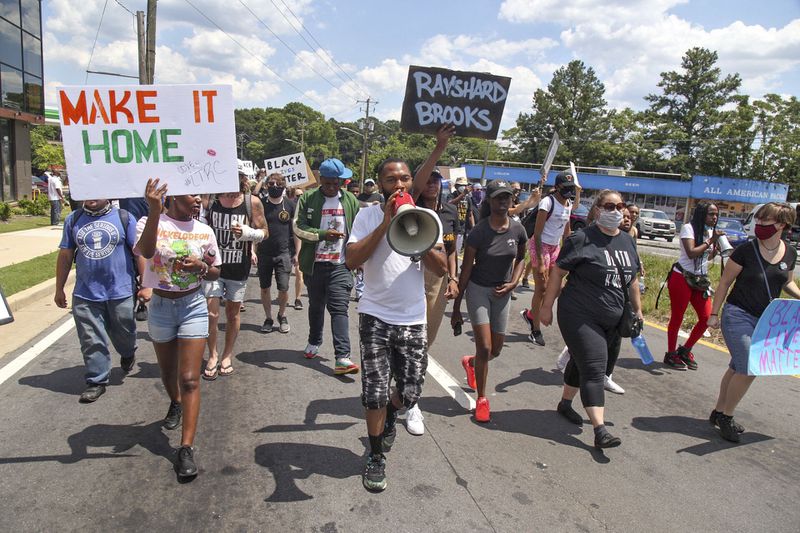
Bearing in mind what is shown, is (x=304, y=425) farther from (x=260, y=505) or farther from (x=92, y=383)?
(x=92, y=383)

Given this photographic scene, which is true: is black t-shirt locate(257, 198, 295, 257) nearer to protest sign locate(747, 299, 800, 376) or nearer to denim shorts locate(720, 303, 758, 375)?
denim shorts locate(720, 303, 758, 375)

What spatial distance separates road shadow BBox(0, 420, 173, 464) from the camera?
3.49m

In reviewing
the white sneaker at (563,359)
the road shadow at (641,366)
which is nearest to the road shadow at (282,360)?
the white sneaker at (563,359)

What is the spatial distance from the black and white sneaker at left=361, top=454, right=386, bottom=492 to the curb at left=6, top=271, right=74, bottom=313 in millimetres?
5806

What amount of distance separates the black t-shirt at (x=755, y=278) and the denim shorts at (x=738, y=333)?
0.18ft

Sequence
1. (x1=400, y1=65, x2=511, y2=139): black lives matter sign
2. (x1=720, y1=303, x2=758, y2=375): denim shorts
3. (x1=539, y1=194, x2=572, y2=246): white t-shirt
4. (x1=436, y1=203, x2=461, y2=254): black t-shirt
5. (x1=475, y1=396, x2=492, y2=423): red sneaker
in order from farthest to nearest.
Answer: (x1=539, y1=194, x2=572, y2=246): white t-shirt, (x1=436, y1=203, x2=461, y2=254): black t-shirt, (x1=475, y1=396, x2=492, y2=423): red sneaker, (x1=720, y1=303, x2=758, y2=375): denim shorts, (x1=400, y1=65, x2=511, y2=139): black lives matter sign

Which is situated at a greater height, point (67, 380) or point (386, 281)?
point (386, 281)

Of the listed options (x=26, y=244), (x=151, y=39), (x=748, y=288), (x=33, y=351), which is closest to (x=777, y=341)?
(x=748, y=288)

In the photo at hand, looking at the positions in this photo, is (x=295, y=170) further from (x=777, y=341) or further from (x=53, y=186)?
(x=53, y=186)

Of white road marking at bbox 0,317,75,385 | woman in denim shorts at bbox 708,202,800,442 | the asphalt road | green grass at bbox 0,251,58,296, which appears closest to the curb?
green grass at bbox 0,251,58,296

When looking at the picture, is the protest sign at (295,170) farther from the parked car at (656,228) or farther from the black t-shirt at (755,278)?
the parked car at (656,228)

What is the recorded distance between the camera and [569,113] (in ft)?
234

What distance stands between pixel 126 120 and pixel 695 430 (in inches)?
186

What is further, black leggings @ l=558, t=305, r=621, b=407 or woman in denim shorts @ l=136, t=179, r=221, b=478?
black leggings @ l=558, t=305, r=621, b=407
